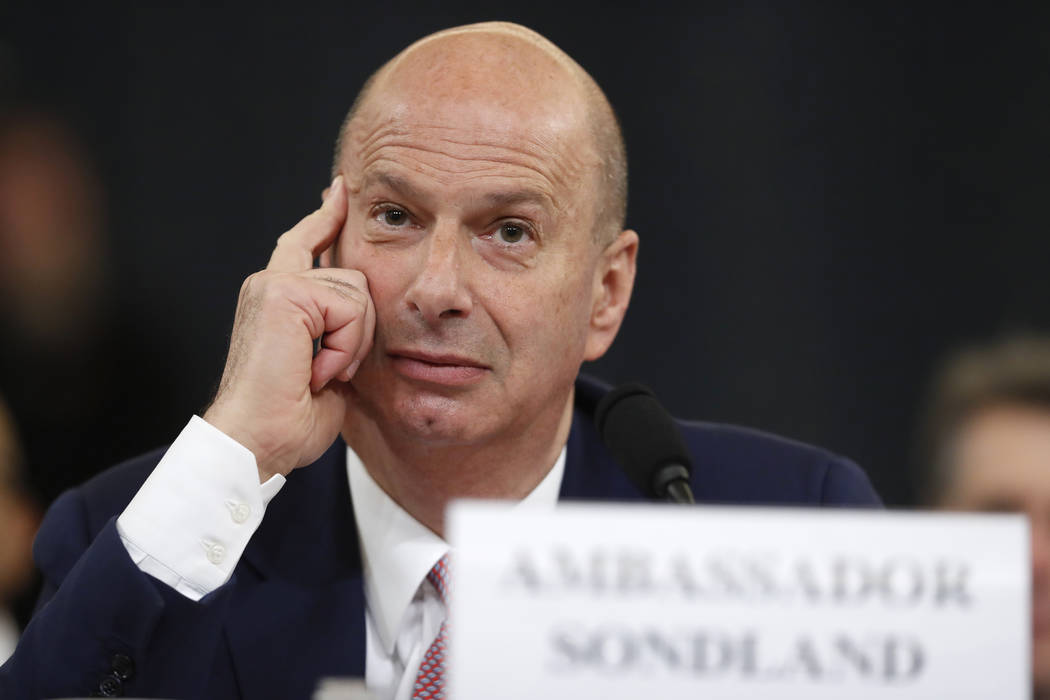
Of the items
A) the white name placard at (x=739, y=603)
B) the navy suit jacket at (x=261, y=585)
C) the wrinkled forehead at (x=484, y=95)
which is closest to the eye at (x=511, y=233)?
the wrinkled forehead at (x=484, y=95)

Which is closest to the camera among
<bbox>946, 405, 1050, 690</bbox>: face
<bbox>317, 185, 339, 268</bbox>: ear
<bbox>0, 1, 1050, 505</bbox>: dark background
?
<bbox>317, 185, 339, 268</bbox>: ear

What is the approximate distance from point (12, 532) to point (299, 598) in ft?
3.65

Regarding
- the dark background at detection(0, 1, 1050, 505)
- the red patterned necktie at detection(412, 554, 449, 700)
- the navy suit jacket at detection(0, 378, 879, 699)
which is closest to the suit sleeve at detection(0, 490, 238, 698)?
the navy suit jacket at detection(0, 378, 879, 699)

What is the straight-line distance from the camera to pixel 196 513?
131 cm

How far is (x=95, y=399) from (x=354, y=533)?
1.35 metres

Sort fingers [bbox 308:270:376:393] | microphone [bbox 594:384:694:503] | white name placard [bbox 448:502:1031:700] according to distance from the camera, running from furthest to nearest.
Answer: fingers [bbox 308:270:376:393] → microphone [bbox 594:384:694:503] → white name placard [bbox 448:502:1031:700]

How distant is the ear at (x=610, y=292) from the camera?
1.76 metres

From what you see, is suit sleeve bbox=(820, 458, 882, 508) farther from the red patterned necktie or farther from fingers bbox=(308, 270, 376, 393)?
fingers bbox=(308, 270, 376, 393)

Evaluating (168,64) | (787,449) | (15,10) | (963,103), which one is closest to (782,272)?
(963,103)

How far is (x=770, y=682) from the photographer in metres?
0.87

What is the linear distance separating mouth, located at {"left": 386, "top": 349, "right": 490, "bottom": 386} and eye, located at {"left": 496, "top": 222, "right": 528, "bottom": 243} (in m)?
0.17

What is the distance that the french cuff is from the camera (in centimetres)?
128

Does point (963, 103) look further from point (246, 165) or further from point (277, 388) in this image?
point (277, 388)

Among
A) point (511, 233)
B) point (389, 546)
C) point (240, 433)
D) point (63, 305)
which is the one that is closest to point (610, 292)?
point (511, 233)
